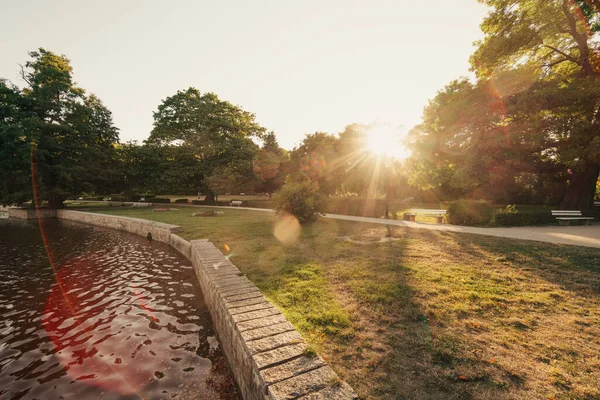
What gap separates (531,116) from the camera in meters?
14.0

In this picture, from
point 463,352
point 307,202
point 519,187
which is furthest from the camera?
point 519,187

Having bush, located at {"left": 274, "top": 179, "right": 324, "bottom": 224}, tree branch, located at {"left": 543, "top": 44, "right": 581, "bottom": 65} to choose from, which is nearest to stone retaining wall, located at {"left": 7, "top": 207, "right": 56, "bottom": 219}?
bush, located at {"left": 274, "top": 179, "right": 324, "bottom": 224}

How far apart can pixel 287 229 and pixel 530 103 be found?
1442 cm

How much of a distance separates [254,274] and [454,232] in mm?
9242

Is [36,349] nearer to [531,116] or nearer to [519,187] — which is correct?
[531,116]

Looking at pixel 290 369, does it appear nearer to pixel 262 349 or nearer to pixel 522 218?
pixel 262 349

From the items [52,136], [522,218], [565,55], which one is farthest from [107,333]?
[52,136]

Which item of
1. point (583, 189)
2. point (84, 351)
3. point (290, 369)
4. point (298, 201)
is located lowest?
point (84, 351)

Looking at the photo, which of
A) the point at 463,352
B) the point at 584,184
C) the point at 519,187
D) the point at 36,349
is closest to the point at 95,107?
the point at 36,349

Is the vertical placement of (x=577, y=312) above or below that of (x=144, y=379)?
above

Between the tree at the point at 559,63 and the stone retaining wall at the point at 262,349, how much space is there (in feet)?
54.3

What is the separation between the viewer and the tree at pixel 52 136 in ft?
74.5

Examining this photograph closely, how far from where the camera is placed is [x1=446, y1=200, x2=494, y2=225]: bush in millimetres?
12984

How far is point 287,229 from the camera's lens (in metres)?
12.5
